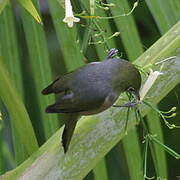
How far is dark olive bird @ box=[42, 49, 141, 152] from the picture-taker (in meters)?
0.58

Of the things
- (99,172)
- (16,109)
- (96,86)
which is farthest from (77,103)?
(99,172)

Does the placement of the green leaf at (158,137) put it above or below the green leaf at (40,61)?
below

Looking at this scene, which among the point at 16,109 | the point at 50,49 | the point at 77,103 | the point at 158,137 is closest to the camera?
the point at 77,103

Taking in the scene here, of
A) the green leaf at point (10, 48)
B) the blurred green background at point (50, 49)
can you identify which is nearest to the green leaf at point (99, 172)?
the blurred green background at point (50, 49)

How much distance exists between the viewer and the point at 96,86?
584mm

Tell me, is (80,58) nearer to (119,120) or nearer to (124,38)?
(124,38)

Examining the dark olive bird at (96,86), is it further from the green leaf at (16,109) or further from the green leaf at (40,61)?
the green leaf at (40,61)

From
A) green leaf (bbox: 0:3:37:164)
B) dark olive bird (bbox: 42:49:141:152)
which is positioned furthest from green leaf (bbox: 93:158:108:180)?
dark olive bird (bbox: 42:49:141:152)

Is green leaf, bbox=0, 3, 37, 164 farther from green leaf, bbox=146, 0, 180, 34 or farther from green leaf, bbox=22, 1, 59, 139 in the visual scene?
green leaf, bbox=146, 0, 180, 34

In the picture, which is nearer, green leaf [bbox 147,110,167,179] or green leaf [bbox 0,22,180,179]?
green leaf [bbox 0,22,180,179]

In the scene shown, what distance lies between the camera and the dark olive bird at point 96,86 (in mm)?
580

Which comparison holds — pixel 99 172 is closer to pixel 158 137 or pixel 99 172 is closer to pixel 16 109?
pixel 158 137

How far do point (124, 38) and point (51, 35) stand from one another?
0.18 m

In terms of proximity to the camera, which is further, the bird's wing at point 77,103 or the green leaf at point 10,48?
the green leaf at point 10,48
